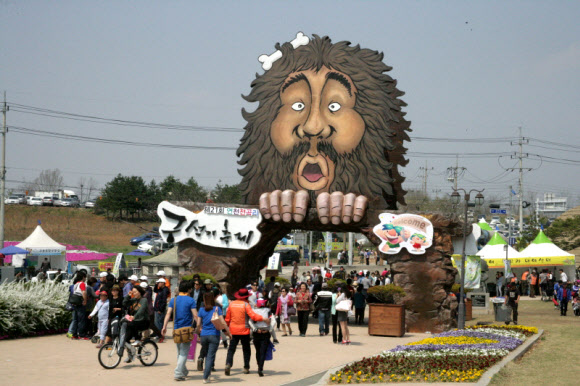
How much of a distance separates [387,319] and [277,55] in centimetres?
1216

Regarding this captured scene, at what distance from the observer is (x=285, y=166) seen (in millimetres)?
28875

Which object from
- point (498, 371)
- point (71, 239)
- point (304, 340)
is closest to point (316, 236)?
point (71, 239)

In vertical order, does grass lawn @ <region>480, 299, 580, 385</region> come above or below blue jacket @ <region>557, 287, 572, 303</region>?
below

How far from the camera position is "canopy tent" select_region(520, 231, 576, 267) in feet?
143

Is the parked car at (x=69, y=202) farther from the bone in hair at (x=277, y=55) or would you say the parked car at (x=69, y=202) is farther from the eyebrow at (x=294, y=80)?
the eyebrow at (x=294, y=80)

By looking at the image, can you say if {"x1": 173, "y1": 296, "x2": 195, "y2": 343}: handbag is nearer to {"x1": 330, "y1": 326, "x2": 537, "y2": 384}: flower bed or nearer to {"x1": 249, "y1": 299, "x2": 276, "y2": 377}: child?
{"x1": 249, "y1": 299, "x2": 276, "y2": 377}: child

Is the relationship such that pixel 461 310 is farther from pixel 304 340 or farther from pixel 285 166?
pixel 285 166

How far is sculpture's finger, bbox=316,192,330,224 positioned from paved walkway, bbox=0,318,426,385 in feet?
20.3

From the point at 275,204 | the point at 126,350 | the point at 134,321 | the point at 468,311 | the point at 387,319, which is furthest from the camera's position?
the point at 468,311

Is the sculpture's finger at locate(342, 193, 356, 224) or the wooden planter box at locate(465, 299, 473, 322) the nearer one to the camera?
the sculpture's finger at locate(342, 193, 356, 224)

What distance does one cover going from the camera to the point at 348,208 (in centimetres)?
2733

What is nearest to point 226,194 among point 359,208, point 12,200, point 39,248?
point 12,200

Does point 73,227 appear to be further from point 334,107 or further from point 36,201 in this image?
Result: point 334,107

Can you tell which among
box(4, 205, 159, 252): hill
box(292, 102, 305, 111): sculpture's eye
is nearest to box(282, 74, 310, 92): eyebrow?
box(292, 102, 305, 111): sculpture's eye
